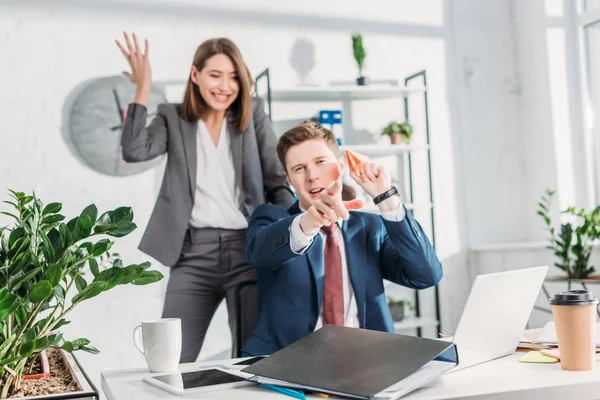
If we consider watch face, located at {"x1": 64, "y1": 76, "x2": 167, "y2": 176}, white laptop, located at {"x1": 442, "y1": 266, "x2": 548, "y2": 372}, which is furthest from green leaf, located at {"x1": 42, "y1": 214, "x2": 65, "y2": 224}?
watch face, located at {"x1": 64, "y1": 76, "x2": 167, "y2": 176}

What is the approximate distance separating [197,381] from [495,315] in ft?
1.95

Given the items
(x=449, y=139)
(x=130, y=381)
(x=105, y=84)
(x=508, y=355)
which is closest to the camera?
(x=130, y=381)

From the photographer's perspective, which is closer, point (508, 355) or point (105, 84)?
point (508, 355)

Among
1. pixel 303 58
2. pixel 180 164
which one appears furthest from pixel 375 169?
pixel 303 58

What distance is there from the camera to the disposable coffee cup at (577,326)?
121cm

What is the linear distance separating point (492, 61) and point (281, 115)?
1.31 metres

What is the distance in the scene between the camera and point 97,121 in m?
3.03

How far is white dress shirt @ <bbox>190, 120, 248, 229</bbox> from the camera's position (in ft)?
9.30

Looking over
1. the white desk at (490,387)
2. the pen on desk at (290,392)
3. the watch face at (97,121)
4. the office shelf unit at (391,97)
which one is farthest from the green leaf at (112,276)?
the office shelf unit at (391,97)

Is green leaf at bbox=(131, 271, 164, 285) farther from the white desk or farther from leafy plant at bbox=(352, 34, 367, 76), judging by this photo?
leafy plant at bbox=(352, 34, 367, 76)

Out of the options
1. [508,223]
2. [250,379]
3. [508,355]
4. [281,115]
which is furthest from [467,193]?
[250,379]

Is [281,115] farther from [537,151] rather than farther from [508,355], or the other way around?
[508,355]

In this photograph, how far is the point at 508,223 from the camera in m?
3.75

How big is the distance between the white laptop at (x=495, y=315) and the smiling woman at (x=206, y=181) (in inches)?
60.6
